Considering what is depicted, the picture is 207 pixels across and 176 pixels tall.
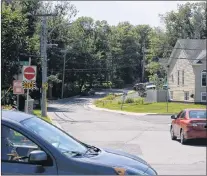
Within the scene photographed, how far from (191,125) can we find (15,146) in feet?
32.4

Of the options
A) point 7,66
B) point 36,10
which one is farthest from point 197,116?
point 36,10

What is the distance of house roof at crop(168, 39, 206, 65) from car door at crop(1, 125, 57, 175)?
45548mm

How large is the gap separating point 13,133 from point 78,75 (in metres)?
72.2

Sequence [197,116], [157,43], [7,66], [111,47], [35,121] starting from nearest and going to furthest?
[35,121]
[197,116]
[7,66]
[157,43]
[111,47]

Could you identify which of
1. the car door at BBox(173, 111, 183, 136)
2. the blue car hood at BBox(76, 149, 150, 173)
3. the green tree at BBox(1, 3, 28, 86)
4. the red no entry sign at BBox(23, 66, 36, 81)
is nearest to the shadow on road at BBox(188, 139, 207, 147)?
the car door at BBox(173, 111, 183, 136)

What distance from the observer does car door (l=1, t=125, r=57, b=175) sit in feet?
16.1

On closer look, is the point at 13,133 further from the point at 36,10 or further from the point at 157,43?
the point at 157,43

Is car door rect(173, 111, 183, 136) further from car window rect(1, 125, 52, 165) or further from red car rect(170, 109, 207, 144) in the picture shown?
car window rect(1, 125, 52, 165)

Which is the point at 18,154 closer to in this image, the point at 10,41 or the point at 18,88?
the point at 18,88

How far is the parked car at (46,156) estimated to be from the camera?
4.93 m

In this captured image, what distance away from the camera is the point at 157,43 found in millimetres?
74750

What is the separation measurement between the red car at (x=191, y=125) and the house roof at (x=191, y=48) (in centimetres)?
3489

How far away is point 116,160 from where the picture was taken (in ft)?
17.5

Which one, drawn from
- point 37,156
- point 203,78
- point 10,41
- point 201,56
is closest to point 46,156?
point 37,156
